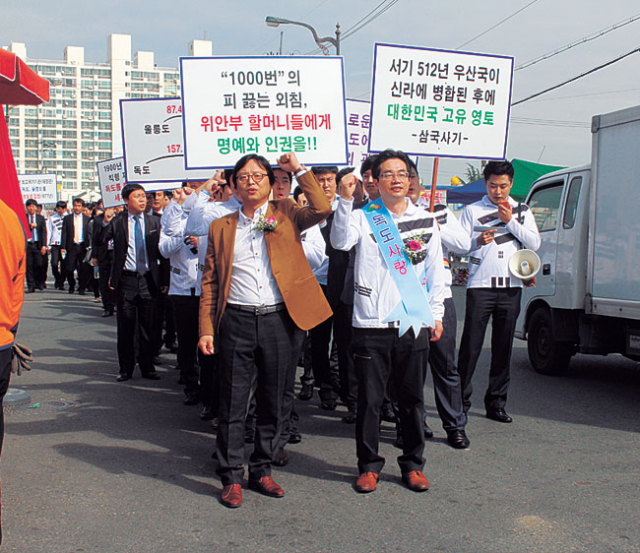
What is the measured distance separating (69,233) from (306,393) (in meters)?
13.1

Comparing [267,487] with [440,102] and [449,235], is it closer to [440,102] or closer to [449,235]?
[449,235]

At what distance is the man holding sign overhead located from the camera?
175 inches

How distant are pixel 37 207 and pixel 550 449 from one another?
53.1 ft

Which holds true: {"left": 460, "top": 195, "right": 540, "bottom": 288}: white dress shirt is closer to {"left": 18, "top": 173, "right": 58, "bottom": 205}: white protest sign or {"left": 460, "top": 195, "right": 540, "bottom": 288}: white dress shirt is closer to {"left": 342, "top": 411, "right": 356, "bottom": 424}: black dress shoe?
{"left": 342, "top": 411, "right": 356, "bottom": 424}: black dress shoe

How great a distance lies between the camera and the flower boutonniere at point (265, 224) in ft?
14.5

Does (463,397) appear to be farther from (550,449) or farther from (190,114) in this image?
(190,114)

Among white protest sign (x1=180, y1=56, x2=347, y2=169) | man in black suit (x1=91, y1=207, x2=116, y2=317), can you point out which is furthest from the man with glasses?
man in black suit (x1=91, y1=207, x2=116, y2=317)

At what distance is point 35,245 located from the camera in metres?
18.9

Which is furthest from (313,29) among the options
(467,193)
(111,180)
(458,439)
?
(458,439)

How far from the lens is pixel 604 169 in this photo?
7168mm

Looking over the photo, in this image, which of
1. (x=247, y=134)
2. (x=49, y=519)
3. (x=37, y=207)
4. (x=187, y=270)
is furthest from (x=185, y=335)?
(x=37, y=207)

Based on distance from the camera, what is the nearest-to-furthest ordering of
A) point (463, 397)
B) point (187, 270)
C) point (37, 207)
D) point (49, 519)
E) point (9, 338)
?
point (9, 338) < point (49, 519) < point (463, 397) < point (187, 270) < point (37, 207)

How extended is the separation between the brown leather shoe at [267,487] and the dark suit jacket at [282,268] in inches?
36.0

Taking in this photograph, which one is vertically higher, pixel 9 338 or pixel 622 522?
pixel 9 338
